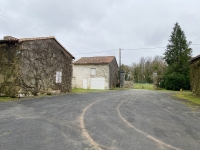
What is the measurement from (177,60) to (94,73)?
16.2 m

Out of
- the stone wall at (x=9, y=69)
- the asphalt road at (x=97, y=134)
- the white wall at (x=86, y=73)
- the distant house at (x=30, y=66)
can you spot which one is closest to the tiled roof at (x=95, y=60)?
the white wall at (x=86, y=73)

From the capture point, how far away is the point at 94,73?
3164cm

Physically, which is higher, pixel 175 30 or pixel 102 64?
pixel 175 30

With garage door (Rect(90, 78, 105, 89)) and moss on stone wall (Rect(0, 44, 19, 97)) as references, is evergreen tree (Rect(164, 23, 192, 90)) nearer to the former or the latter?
garage door (Rect(90, 78, 105, 89))

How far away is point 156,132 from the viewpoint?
16.5 feet

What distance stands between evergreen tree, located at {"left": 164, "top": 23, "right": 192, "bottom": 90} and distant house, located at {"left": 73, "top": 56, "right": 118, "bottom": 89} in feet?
35.7

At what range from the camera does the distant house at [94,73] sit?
30844 mm

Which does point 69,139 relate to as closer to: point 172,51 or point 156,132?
point 156,132

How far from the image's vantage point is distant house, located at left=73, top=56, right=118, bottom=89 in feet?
101

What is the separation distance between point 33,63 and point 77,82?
710 inches

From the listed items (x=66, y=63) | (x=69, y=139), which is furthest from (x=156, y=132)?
(x=66, y=63)

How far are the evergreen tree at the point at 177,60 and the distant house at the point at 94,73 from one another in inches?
429

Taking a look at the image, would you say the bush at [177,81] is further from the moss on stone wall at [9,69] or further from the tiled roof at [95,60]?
the moss on stone wall at [9,69]

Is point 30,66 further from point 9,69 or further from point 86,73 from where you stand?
point 86,73
